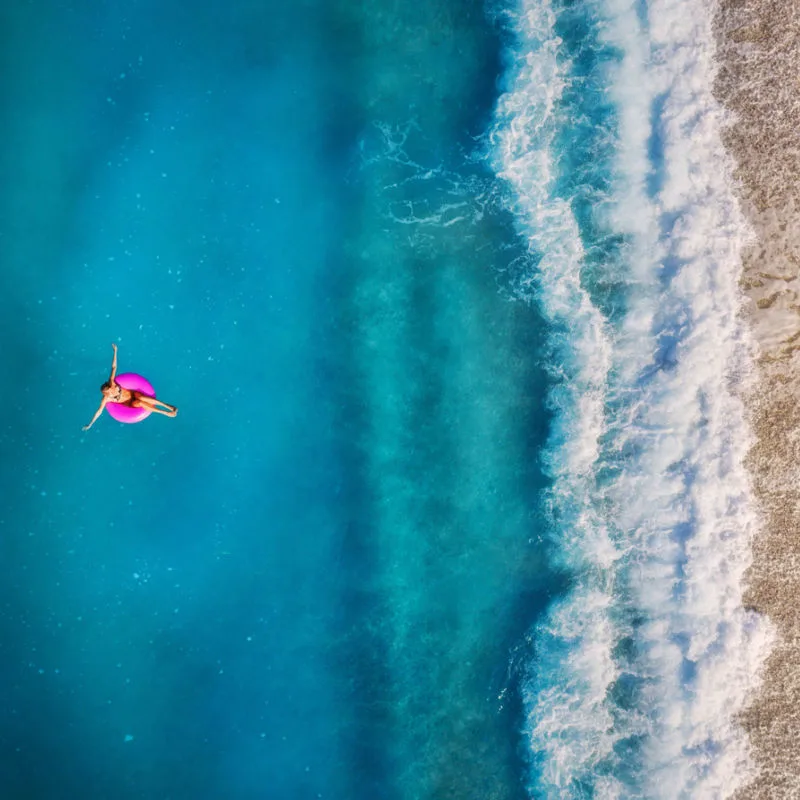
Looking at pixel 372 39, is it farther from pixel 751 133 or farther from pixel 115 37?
pixel 751 133

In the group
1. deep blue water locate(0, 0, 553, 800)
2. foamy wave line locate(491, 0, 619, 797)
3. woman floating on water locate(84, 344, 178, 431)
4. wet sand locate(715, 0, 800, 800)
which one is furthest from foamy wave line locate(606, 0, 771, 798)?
woman floating on water locate(84, 344, 178, 431)

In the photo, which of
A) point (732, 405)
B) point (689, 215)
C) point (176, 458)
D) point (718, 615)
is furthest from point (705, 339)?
point (176, 458)

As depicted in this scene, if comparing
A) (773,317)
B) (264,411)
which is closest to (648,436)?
Result: (773,317)

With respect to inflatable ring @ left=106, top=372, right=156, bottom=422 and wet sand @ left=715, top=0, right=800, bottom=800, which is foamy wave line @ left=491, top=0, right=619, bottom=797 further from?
inflatable ring @ left=106, top=372, right=156, bottom=422

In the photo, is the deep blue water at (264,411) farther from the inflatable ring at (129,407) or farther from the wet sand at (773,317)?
the wet sand at (773,317)

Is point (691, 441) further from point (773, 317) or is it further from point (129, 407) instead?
point (129, 407)

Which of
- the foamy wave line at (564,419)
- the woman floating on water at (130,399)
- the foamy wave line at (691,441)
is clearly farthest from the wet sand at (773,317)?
the woman floating on water at (130,399)
